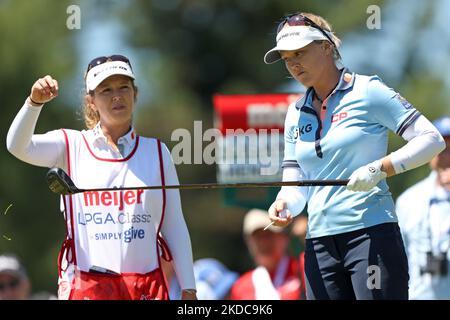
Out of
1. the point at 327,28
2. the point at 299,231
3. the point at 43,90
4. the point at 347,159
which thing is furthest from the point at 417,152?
the point at 299,231

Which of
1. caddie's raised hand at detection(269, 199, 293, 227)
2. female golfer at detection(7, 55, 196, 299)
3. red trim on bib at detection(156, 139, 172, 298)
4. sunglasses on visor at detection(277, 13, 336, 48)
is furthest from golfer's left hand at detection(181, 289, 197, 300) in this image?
sunglasses on visor at detection(277, 13, 336, 48)

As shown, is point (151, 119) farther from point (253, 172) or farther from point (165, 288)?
point (165, 288)

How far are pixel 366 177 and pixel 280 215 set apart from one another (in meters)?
0.65

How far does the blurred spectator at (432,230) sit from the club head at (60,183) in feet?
12.9

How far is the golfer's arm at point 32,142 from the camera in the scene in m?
6.98

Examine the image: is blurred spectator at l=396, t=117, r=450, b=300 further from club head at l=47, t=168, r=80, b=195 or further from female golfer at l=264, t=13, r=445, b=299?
club head at l=47, t=168, r=80, b=195

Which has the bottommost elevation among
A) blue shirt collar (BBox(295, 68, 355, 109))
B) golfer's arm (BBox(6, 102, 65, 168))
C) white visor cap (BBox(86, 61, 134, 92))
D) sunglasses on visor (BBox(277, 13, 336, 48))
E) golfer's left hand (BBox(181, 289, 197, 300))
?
golfer's left hand (BBox(181, 289, 197, 300))

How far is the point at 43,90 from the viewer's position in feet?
22.8

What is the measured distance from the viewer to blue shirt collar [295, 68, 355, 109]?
6.82 meters

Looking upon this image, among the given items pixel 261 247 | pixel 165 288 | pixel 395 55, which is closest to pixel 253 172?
pixel 261 247

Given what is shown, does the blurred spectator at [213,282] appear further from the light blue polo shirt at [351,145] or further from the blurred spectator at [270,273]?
the light blue polo shirt at [351,145]

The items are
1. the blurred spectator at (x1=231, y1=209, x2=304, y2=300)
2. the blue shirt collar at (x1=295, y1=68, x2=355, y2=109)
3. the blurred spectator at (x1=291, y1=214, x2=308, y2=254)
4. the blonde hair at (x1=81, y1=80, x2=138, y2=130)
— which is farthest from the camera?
the blurred spectator at (x1=291, y1=214, x2=308, y2=254)

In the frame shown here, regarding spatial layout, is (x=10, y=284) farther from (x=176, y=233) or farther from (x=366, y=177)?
(x=366, y=177)

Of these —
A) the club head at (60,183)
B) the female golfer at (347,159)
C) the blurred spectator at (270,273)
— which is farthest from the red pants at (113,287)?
the blurred spectator at (270,273)
